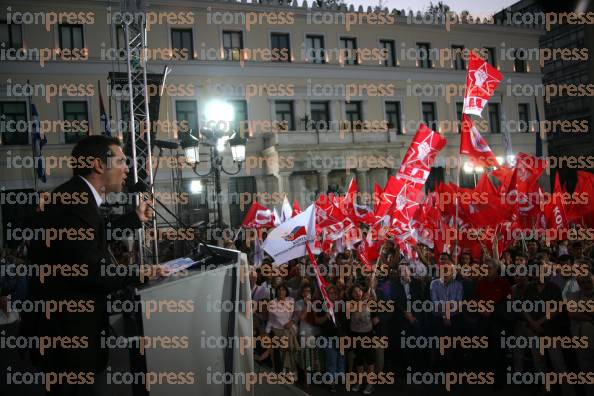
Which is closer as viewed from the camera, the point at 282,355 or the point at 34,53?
the point at 282,355

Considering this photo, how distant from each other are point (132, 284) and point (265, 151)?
24.5 meters

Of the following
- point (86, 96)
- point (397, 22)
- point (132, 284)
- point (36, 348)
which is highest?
point (397, 22)

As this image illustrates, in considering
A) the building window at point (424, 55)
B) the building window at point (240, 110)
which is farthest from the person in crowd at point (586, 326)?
the building window at point (424, 55)

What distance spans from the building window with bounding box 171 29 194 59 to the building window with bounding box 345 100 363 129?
410 inches

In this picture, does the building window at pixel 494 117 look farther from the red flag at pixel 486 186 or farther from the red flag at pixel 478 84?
the red flag at pixel 478 84

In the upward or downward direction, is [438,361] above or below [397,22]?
below

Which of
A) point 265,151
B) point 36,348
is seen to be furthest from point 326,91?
point 36,348

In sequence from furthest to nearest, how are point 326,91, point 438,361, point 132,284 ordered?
point 326,91, point 438,361, point 132,284

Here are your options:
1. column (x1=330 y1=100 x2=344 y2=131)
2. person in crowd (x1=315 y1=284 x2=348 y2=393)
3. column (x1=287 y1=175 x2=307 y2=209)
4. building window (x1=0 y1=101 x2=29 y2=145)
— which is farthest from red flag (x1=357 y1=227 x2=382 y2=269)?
building window (x1=0 y1=101 x2=29 y2=145)

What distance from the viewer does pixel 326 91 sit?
95.3 ft

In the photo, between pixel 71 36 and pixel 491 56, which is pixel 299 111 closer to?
pixel 71 36

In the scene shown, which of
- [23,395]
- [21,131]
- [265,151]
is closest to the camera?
[23,395]

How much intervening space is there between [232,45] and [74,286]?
26665mm

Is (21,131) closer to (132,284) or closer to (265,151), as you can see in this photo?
(265,151)
